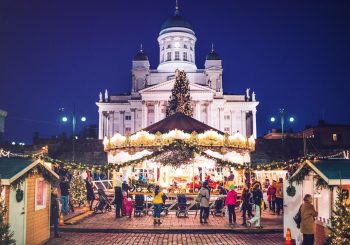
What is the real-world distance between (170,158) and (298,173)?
37.8 feet

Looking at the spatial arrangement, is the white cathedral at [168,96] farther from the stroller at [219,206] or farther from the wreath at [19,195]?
the wreath at [19,195]

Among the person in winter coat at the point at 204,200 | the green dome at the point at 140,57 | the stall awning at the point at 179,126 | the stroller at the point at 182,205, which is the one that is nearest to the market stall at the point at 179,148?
the stall awning at the point at 179,126

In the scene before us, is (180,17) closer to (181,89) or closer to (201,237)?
(181,89)

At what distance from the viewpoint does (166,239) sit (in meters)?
14.9

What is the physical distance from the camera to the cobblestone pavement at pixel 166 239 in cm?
1423

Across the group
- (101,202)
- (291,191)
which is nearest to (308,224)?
(291,191)

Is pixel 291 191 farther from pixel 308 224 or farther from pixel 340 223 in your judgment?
pixel 340 223

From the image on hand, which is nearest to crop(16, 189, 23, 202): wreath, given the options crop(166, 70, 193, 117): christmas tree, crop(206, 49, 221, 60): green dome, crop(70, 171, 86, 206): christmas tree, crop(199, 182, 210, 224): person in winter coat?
crop(199, 182, 210, 224): person in winter coat

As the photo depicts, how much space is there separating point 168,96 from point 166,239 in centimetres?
6667

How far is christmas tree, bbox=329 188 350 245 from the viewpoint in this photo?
9.96 m

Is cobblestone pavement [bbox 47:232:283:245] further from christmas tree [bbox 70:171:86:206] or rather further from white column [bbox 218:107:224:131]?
white column [bbox 218:107:224:131]

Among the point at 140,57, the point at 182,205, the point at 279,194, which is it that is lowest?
the point at 182,205

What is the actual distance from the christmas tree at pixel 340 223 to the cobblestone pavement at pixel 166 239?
4.01 meters

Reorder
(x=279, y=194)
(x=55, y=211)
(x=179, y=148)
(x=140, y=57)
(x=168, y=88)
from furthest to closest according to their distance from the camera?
(x=140, y=57), (x=168, y=88), (x=179, y=148), (x=279, y=194), (x=55, y=211)
